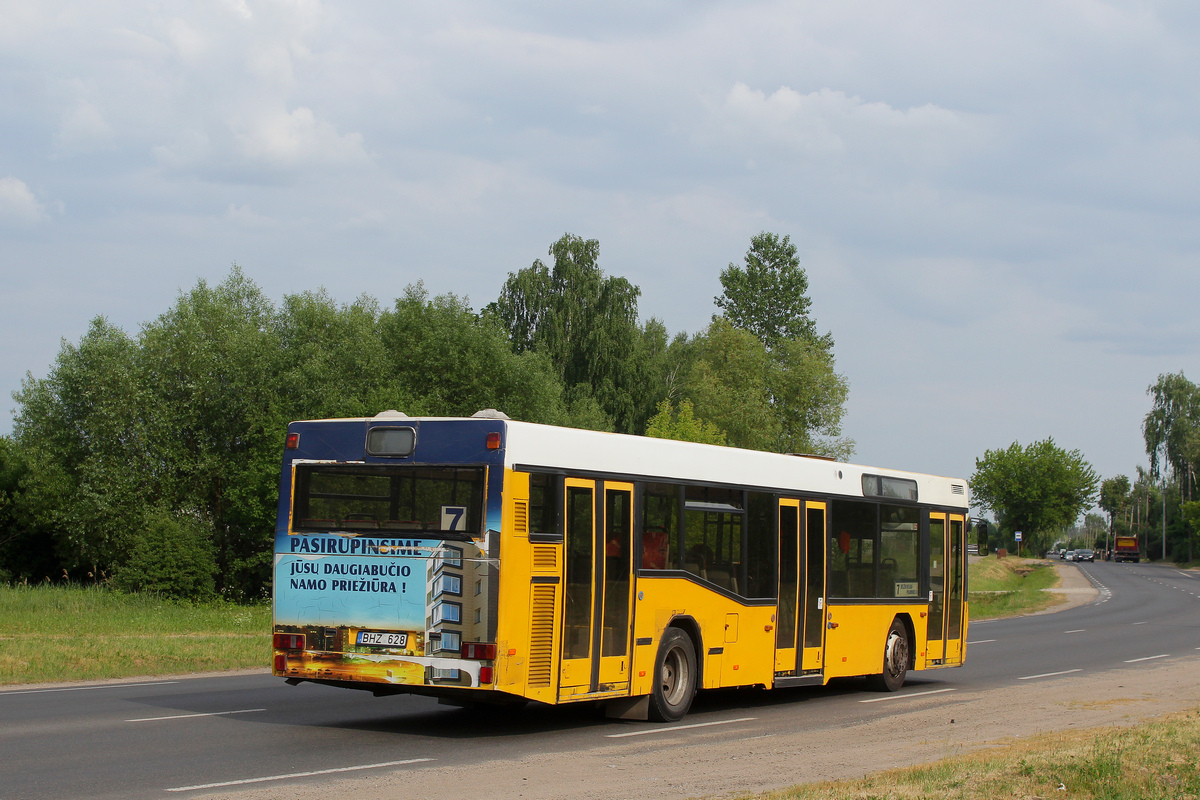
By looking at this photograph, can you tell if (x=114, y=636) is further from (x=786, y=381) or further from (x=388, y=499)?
(x=786, y=381)

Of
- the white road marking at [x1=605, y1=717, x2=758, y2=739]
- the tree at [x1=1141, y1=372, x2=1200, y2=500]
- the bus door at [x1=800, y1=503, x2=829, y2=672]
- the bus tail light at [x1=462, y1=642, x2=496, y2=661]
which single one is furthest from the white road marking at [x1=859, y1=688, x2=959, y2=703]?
the tree at [x1=1141, y1=372, x2=1200, y2=500]

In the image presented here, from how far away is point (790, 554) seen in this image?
14.8 meters

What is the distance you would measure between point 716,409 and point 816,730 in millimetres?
57061

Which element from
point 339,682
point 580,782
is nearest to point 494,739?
point 339,682

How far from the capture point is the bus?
10.9m

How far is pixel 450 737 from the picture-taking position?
37.8 feet

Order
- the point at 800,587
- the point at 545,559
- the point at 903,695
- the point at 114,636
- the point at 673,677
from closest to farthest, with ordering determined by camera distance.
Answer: the point at 545,559 → the point at 673,677 → the point at 800,587 → the point at 903,695 → the point at 114,636

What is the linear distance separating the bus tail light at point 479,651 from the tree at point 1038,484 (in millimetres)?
120022

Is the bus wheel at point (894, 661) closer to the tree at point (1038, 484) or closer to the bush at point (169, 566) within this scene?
the bush at point (169, 566)

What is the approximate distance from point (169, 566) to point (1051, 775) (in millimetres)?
31782

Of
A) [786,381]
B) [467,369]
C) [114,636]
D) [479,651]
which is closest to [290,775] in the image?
[479,651]

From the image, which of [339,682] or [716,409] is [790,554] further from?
[716,409]

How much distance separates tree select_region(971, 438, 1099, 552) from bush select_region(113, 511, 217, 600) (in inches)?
3973

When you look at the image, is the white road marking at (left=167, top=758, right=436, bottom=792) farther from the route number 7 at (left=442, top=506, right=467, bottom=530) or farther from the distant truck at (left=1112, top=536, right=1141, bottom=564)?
the distant truck at (left=1112, top=536, right=1141, bottom=564)
